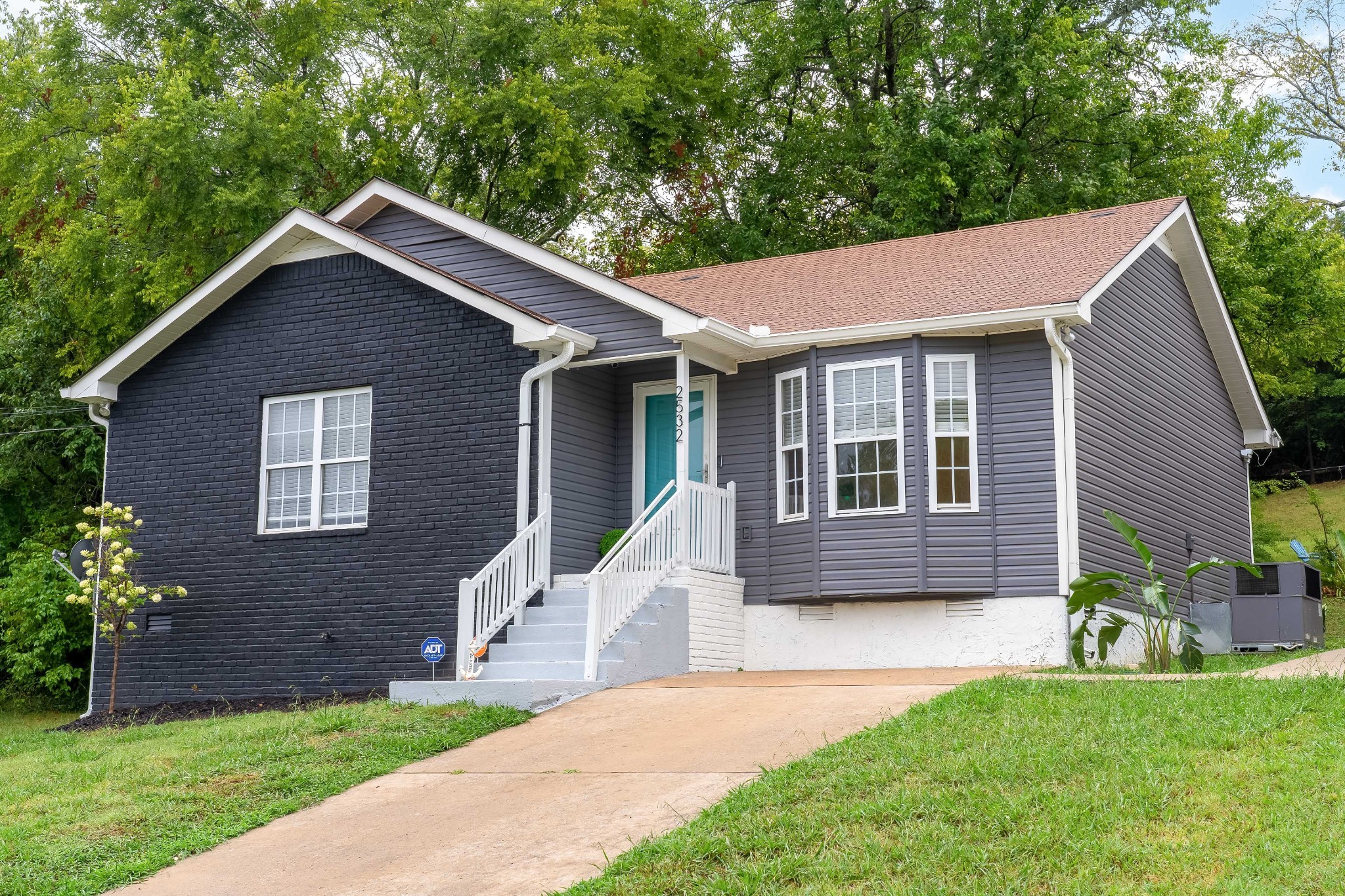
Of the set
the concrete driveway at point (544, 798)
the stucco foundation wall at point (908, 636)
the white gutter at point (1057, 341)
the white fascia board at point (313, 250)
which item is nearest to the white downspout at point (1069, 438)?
the white gutter at point (1057, 341)

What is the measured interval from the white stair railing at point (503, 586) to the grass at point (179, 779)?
111cm

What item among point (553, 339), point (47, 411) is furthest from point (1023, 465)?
point (47, 411)

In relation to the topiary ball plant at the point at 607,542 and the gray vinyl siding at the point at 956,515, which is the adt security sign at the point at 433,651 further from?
the gray vinyl siding at the point at 956,515

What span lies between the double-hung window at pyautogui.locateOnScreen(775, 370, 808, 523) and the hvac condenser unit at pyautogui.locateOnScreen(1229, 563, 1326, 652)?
5.47 meters

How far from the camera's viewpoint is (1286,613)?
15.9m

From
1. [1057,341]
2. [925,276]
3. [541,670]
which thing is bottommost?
[541,670]

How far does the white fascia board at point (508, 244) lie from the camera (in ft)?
45.8

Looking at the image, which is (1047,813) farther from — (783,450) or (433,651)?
(783,450)

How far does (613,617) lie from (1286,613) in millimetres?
8046

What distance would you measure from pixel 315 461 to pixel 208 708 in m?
2.80

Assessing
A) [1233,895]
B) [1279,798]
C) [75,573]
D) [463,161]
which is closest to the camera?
[1233,895]

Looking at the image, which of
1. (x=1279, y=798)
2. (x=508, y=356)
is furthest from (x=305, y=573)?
(x=1279, y=798)

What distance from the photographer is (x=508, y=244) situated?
50.7 feet

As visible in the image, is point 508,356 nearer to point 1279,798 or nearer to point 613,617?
point 613,617
